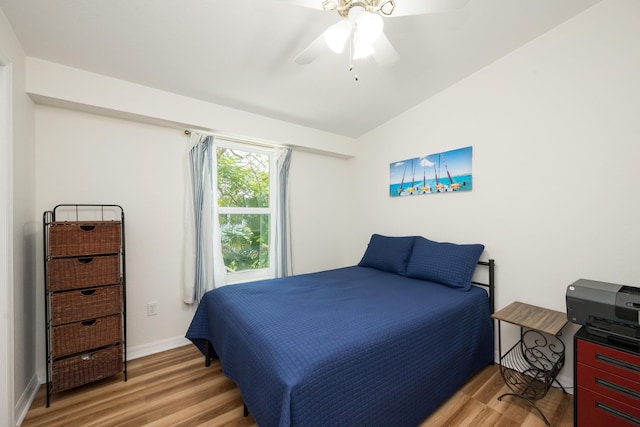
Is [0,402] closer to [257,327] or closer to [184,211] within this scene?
[257,327]

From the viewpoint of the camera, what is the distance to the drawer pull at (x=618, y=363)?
4.09ft

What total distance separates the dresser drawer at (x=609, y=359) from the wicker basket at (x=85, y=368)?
2.96 m

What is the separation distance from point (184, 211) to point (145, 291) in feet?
2.59

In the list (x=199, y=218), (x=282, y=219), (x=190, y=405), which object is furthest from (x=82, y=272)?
(x=282, y=219)

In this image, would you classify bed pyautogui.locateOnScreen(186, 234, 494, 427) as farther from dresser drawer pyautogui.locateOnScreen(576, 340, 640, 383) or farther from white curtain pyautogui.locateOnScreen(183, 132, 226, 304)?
dresser drawer pyautogui.locateOnScreen(576, 340, 640, 383)

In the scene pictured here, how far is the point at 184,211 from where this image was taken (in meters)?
2.54

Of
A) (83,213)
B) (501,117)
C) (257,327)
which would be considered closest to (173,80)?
(83,213)

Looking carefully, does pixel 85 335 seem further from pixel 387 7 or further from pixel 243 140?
pixel 387 7

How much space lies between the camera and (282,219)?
3098 millimetres

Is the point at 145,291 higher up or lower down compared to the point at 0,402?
higher up

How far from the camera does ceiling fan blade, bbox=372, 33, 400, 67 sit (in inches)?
57.1

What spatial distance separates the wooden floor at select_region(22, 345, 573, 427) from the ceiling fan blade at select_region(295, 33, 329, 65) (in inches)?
87.7

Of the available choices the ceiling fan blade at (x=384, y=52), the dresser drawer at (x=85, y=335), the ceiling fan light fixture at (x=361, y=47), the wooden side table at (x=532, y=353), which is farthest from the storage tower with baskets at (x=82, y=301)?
the wooden side table at (x=532, y=353)

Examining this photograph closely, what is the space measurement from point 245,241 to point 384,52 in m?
2.32
